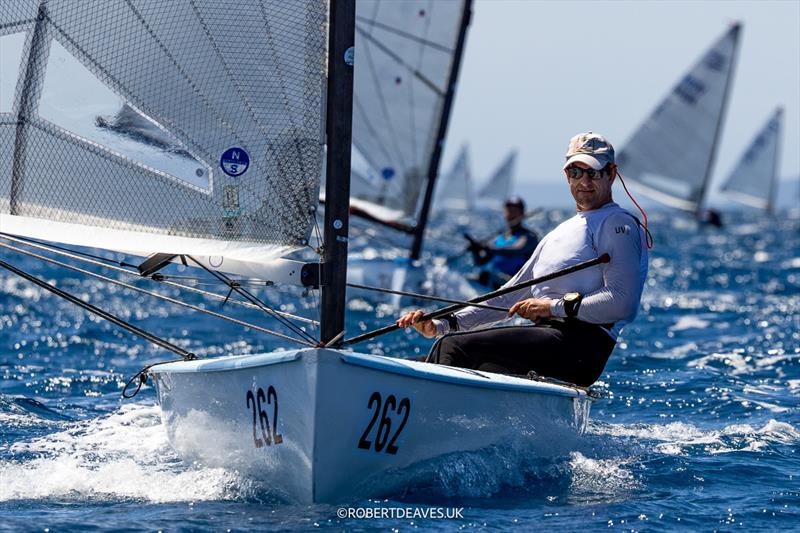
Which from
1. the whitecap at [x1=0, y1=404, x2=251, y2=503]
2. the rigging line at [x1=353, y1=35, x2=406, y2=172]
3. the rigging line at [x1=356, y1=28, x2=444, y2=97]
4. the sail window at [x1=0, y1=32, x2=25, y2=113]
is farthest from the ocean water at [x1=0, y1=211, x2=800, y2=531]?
the rigging line at [x1=356, y1=28, x2=444, y2=97]

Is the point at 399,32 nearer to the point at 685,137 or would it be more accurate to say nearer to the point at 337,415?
the point at 337,415

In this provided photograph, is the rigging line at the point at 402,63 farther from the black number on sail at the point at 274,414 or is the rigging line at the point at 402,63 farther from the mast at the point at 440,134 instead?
the black number on sail at the point at 274,414

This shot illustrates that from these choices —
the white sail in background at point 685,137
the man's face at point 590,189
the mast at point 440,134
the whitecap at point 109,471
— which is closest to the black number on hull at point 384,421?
the whitecap at point 109,471

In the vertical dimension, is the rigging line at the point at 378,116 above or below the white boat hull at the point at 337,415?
above

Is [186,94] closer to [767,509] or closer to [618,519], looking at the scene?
[618,519]

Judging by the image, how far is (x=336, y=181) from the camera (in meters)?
4.37

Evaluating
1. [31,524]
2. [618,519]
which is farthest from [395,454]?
[31,524]

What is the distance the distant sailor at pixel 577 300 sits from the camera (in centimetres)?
467

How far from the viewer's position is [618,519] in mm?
4102

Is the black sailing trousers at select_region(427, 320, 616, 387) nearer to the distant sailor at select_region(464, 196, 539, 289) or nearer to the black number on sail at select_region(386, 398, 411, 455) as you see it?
the black number on sail at select_region(386, 398, 411, 455)

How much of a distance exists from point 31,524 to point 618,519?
6.58ft

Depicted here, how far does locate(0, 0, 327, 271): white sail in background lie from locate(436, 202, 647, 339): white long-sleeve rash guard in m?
1.06

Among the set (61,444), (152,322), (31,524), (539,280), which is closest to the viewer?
(31,524)

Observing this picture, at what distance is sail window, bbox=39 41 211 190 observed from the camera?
15.3ft
